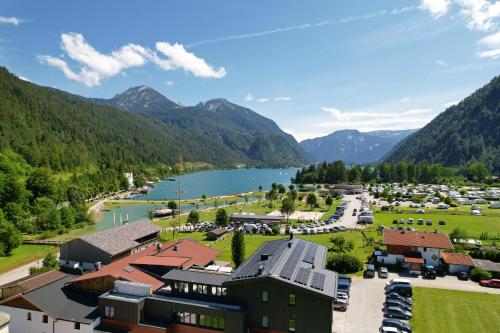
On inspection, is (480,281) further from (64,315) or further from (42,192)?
(42,192)

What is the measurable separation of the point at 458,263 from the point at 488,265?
337cm

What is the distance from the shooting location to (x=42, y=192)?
90.7 metres

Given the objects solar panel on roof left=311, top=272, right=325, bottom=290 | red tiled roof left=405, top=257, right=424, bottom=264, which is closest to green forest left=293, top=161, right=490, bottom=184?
red tiled roof left=405, top=257, right=424, bottom=264

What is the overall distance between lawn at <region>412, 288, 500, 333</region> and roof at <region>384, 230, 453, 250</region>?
864cm

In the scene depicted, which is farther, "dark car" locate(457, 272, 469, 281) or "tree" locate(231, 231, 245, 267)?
"tree" locate(231, 231, 245, 267)

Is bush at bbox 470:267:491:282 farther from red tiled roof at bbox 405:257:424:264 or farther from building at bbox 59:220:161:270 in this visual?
building at bbox 59:220:161:270

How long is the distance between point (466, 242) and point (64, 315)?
51.8 meters

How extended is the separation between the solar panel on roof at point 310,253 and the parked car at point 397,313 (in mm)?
7881

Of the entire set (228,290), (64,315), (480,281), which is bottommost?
(480,281)

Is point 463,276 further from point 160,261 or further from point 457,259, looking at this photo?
point 160,261

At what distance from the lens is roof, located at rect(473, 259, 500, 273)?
3938 cm

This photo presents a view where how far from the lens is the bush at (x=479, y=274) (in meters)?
38.3

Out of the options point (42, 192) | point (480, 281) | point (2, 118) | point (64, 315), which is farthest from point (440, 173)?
point (2, 118)

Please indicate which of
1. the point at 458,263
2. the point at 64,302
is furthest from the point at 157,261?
the point at 458,263
